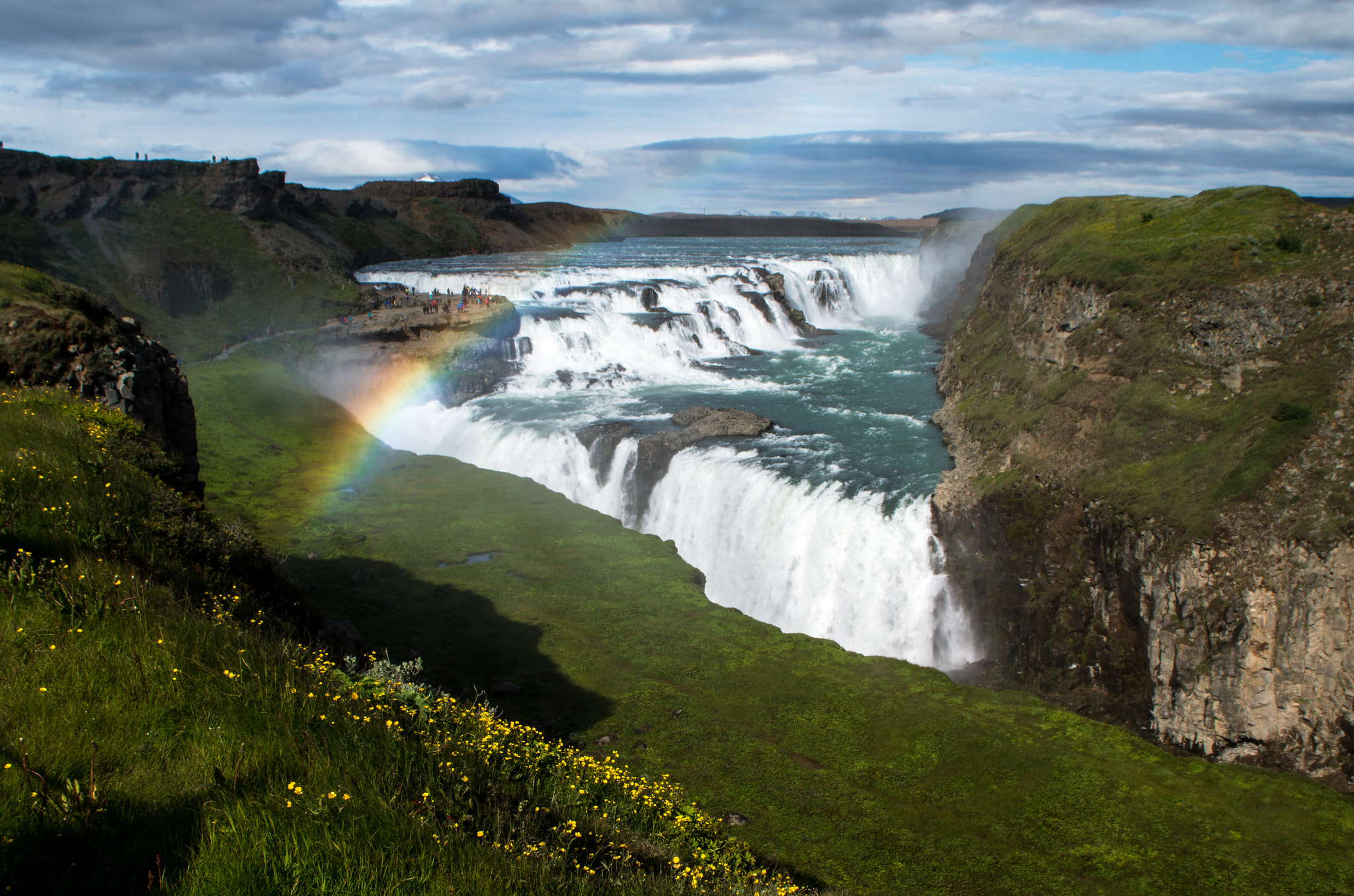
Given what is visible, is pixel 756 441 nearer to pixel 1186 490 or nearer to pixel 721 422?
pixel 721 422

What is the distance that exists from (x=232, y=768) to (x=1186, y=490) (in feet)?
65.8

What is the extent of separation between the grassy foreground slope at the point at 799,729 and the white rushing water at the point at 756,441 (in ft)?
10.2

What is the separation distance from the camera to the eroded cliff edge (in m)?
16.3

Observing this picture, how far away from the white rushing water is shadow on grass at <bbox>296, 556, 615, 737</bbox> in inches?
335

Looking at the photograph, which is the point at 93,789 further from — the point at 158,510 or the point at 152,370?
the point at 152,370

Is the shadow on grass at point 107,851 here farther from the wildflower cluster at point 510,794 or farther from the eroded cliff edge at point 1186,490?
the eroded cliff edge at point 1186,490

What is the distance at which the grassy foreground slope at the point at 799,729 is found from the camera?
1320 cm

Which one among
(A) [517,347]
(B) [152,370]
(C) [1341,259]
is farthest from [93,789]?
(A) [517,347]

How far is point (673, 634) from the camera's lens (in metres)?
20.8

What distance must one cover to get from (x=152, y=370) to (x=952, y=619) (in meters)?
20.3

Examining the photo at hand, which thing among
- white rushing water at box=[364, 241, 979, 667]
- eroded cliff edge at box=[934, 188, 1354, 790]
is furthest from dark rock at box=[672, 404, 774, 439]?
eroded cliff edge at box=[934, 188, 1354, 790]

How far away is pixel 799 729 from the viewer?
16.8 meters

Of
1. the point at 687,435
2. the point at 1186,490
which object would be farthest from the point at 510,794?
the point at 687,435

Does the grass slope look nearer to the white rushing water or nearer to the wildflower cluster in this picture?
the white rushing water
